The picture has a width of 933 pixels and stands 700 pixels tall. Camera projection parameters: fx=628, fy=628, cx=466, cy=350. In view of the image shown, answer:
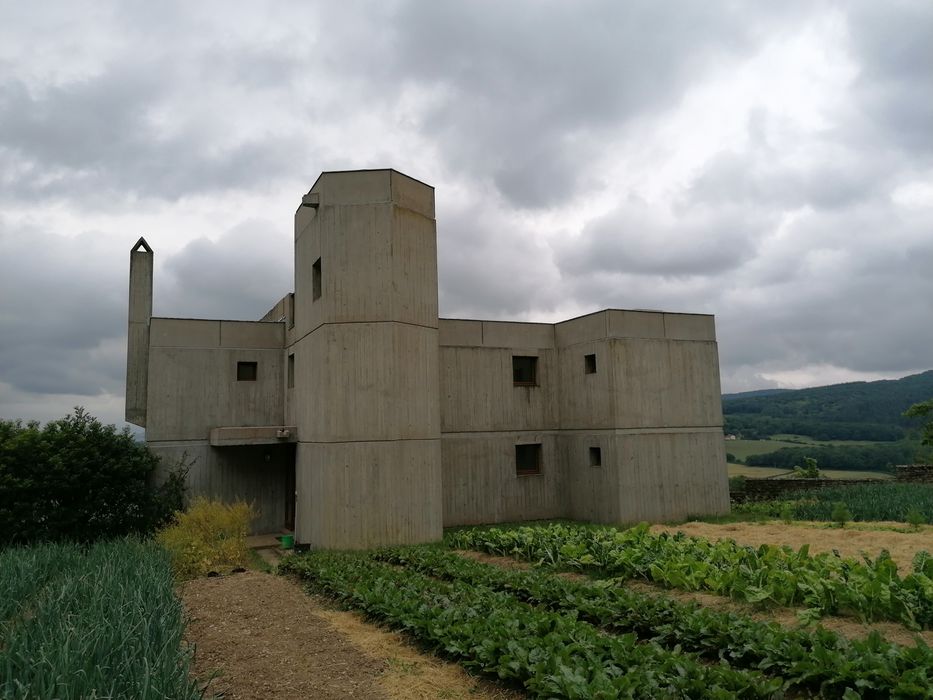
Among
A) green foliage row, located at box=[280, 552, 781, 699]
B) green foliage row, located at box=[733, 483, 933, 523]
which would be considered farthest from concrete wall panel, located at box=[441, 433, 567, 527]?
green foliage row, located at box=[280, 552, 781, 699]

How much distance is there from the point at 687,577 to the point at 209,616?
6.10 metres

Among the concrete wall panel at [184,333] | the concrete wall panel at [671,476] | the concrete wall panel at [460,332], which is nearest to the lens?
the concrete wall panel at [184,333]

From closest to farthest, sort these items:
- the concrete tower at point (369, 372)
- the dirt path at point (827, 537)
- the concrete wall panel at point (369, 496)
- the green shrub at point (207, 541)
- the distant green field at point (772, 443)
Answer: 1. the dirt path at point (827, 537)
2. the green shrub at point (207, 541)
3. the concrete wall panel at point (369, 496)
4. the concrete tower at point (369, 372)
5. the distant green field at point (772, 443)

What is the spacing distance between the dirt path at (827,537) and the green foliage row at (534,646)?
5223 millimetres

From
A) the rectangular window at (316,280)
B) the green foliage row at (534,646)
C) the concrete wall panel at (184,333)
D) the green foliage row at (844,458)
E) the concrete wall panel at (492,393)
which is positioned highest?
the rectangular window at (316,280)

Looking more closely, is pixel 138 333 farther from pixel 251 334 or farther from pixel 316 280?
pixel 316 280

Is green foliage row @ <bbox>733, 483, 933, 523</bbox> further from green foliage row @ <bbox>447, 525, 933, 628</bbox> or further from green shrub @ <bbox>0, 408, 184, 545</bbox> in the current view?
green shrub @ <bbox>0, 408, 184, 545</bbox>

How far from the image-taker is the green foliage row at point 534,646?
15.8ft

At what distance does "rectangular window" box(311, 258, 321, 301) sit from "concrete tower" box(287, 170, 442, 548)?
0.19 feet

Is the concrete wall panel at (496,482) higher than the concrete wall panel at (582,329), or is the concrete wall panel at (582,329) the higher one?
the concrete wall panel at (582,329)

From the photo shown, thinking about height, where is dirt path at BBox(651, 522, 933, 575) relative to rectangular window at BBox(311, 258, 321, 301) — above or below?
below

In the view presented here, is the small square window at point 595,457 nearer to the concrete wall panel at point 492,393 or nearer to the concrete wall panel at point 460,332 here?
the concrete wall panel at point 492,393

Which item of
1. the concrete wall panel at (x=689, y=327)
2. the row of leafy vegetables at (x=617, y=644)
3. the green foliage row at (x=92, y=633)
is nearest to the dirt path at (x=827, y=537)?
the row of leafy vegetables at (x=617, y=644)

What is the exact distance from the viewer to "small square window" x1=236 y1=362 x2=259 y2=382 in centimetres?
1662
